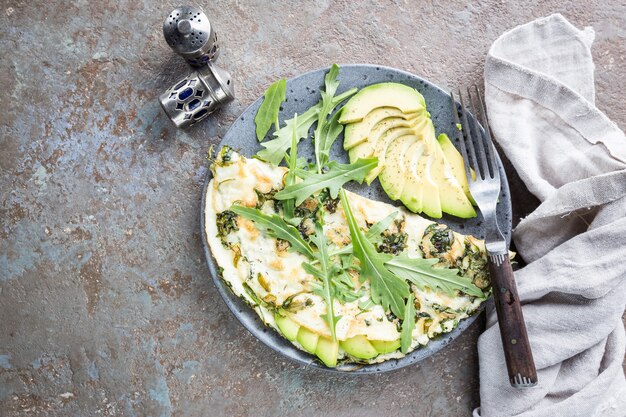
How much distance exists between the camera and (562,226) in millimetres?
3078

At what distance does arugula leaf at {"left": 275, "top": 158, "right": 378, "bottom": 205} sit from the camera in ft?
9.27

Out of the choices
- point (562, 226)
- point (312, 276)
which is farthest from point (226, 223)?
point (562, 226)

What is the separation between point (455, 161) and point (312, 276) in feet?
Answer: 3.30

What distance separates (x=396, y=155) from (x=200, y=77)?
1.15 metres

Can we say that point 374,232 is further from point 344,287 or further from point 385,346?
point 385,346

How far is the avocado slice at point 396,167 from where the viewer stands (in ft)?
9.82

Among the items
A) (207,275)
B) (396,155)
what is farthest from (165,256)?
(396,155)

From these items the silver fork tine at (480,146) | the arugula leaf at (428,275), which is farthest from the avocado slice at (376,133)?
the arugula leaf at (428,275)

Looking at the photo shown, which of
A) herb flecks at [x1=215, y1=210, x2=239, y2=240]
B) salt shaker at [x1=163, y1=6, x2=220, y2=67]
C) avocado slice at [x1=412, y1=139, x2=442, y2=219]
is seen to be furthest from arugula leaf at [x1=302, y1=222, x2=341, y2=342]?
salt shaker at [x1=163, y1=6, x2=220, y2=67]

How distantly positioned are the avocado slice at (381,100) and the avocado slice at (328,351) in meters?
1.17

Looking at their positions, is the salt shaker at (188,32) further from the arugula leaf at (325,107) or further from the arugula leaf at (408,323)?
the arugula leaf at (408,323)

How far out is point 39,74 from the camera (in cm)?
329

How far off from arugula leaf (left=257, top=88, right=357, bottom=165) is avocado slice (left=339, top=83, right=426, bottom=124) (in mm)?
65

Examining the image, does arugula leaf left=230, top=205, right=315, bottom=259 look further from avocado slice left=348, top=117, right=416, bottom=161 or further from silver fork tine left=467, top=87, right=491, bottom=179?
silver fork tine left=467, top=87, right=491, bottom=179
